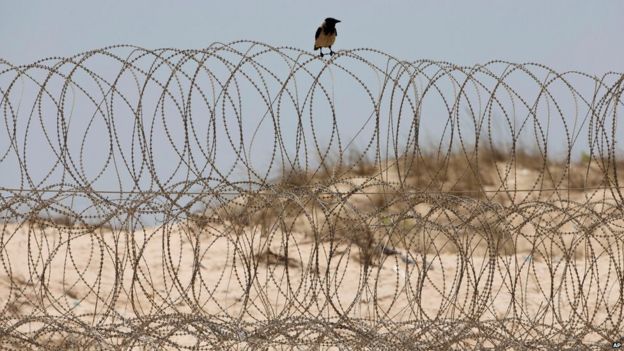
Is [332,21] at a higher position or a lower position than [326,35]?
higher

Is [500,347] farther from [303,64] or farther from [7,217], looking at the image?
[7,217]

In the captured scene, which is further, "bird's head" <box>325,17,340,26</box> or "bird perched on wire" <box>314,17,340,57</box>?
"bird's head" <box>325,17,340,26</box>

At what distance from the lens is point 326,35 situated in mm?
10867

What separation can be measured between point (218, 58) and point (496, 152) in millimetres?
14434

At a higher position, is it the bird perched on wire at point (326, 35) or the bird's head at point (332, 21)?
the bird's head at point (332, 21)

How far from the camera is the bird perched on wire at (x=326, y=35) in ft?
35.6

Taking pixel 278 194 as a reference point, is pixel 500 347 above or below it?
below

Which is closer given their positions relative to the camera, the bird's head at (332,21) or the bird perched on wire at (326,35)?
the bird perched on wire at (326,35)

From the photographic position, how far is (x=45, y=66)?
8477 mm

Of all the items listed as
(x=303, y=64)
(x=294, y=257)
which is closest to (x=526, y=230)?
(x=294, y=257)

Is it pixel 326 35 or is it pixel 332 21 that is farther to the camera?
pixel 332 21

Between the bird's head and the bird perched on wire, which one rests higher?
the bird's head

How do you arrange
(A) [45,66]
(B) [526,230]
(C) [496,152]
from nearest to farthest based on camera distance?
1. (A) [45,66]
2. (B) [526,230]
3. (C) [496,152]

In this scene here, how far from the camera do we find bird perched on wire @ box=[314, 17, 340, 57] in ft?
35.6
